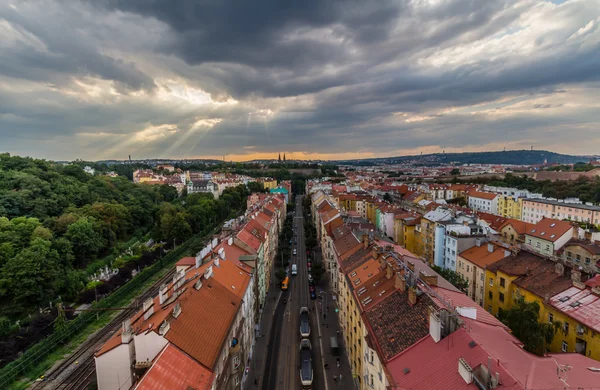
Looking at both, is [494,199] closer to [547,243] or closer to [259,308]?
[547,243]

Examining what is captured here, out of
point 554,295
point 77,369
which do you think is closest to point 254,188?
point 77,369

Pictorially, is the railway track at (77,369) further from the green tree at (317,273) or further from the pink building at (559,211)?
the pink building at (559,211)

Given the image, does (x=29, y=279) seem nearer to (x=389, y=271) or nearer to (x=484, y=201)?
(x=389, y=271)

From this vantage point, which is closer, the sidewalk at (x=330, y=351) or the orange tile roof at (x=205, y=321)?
the orange tile roof at (x=205, y=321)

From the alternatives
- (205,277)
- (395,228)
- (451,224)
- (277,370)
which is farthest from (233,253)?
(395,228)

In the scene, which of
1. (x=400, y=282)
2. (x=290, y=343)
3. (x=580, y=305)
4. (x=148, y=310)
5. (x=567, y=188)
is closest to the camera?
(x=148, y=310)

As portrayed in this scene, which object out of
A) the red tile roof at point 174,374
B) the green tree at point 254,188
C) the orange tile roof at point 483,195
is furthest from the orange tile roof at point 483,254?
the green tree at point 254,188
